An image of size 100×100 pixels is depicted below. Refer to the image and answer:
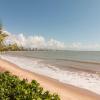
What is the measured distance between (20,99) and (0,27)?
57235mm

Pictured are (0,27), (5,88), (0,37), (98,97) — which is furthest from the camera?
(0,27)

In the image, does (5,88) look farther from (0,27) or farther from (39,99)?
(0,27)

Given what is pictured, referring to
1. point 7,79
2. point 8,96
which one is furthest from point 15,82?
point 8,96

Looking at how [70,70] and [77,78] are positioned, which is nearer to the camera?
[77,78]

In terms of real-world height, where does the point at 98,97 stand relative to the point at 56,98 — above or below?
below

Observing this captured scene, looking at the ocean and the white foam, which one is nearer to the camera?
the white foam

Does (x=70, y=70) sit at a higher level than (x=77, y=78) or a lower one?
lower

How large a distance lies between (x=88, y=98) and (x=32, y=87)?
205 inches

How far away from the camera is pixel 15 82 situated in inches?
216

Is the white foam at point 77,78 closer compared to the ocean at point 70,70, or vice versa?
the white foam at point 77,78

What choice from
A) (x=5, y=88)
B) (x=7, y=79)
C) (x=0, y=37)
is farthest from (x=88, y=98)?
(x=0, y=37)

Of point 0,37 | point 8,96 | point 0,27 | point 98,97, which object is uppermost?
point 0,27

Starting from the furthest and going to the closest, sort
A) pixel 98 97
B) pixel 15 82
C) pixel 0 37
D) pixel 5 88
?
1. pixel 0 37
2. pixel 98 97
3. pixel 15 82
4. pixel 5 88

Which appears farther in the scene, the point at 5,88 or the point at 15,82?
the point at 15,82
